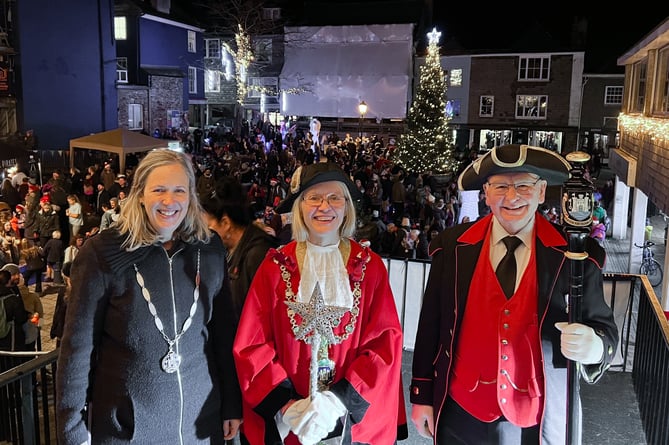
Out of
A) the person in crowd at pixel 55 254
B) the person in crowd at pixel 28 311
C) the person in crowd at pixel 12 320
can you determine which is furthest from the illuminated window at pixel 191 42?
the person in crowd at pixel 12 320

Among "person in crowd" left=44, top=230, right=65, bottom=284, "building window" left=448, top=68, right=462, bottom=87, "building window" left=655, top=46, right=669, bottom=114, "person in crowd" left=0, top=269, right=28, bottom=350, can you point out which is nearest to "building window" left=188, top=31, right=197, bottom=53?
"building window" left=448, top=68, right=462, bottom=87

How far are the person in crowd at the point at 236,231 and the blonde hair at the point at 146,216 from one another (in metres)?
0.78

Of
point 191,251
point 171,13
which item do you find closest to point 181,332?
point 191,251

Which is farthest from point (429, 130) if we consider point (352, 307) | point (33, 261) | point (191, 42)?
point (191, 42)

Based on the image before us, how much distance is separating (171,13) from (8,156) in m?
26.9

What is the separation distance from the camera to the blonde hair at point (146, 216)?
9.52ft

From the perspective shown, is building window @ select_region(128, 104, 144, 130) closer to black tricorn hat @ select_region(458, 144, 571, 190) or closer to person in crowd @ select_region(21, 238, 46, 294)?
person in crowd @ select_region(21, 238, 46, 294)

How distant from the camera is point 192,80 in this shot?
4319 cm

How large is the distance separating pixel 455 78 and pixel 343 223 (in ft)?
120

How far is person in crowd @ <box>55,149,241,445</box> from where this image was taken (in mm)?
2789

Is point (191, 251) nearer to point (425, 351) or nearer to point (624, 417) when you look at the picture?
point (425, 351)

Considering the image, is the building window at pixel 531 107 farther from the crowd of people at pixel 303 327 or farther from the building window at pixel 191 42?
the crowd of people at pixel 303 327

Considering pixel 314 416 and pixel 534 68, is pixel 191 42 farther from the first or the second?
pixel 314 416

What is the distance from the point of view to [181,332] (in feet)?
9.61
